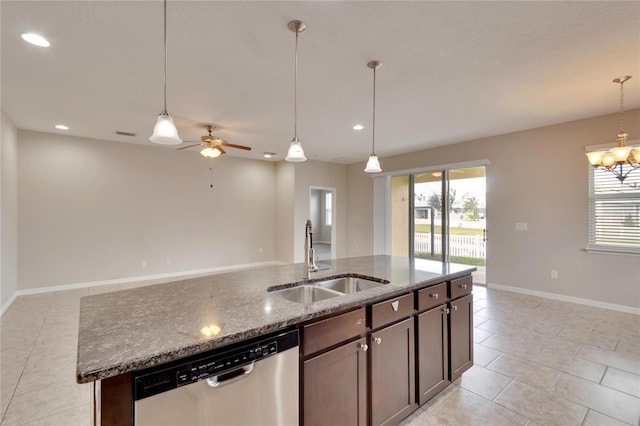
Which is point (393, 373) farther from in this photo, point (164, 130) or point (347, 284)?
point (164, 130)

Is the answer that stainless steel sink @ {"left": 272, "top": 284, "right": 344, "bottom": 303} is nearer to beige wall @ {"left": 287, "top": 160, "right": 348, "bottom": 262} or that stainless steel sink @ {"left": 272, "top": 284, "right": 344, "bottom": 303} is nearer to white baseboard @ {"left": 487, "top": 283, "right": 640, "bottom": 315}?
white baseboard @ {"left": 487, "top": 283, "right": 640, "bottom": 315}

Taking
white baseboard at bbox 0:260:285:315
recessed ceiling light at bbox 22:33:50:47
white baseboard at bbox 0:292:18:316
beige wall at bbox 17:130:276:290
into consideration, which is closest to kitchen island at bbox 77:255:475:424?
recessed ceiling light at bbox 22:33:50:47

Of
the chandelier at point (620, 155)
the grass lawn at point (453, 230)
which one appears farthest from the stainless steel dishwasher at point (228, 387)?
the grass lawn at point (453, 230)

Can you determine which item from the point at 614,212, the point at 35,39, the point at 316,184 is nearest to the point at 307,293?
the point at 35,39

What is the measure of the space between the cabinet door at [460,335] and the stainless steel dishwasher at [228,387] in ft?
4.62

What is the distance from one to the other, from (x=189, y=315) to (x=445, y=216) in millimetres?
5554

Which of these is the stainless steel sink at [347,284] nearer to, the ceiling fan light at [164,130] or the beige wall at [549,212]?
the ceiling fan light at [164,130]

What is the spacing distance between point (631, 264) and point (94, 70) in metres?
6.70

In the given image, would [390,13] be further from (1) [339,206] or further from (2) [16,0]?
(1) [339,206]

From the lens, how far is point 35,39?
231 centimetres

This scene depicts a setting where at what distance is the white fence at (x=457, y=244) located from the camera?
554cm

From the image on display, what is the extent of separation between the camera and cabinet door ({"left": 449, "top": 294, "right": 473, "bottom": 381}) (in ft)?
7.26

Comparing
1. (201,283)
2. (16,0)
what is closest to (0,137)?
(16,0)

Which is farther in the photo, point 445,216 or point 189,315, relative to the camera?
point 445,216
